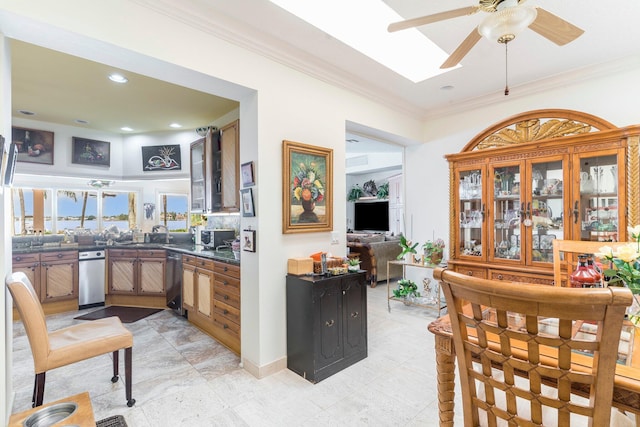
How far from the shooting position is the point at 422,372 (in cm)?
260

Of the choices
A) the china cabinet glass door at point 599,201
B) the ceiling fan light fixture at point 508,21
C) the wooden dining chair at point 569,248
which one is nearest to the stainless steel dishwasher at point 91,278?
the ceiling fan light fixture at point 508,21

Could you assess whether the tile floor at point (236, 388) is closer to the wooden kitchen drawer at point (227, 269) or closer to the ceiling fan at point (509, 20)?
the wooden kitchen drawer at point (227, 269)

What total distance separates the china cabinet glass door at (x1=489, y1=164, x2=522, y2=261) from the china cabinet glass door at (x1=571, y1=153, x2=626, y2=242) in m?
0.52

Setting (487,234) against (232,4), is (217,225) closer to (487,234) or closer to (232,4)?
(232,4)

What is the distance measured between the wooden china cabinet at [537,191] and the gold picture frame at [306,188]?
1.78 m

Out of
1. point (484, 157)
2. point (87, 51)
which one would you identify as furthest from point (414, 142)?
point (87, 51)

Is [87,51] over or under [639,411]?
over

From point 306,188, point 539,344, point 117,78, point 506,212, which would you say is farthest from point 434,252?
point 117,78

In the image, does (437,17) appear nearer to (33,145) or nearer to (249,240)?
(249,240)

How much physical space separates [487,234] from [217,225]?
12.3 ft

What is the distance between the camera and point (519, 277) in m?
3.28

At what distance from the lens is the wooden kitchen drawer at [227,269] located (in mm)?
2950

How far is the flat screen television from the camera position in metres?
9.61

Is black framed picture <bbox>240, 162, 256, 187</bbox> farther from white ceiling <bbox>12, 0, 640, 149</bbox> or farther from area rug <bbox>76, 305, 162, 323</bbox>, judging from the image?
area rug <bbox>76, 305, 162, 323</bbox>
